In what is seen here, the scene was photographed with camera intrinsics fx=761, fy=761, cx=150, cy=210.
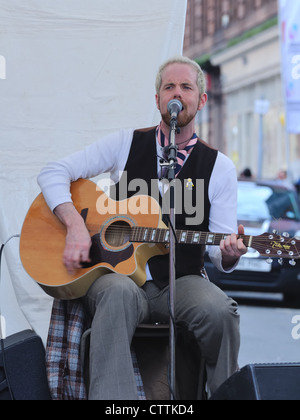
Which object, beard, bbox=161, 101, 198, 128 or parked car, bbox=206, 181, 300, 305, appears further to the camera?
parked car, bbox=206, 181, 300, 305

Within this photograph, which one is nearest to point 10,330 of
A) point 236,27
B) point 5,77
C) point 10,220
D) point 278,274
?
point 10,220

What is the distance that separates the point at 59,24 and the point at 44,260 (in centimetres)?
173

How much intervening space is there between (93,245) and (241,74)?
76.7ft

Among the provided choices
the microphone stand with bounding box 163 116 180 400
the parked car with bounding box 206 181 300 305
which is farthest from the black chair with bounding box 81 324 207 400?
the parked car with bounding box 206 181 300 305

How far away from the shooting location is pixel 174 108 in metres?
3.34

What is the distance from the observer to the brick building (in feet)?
78.1

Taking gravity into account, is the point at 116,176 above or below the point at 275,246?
above

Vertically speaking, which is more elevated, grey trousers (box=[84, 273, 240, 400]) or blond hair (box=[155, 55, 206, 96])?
blond hair (box=[155, 55, 206, 96])

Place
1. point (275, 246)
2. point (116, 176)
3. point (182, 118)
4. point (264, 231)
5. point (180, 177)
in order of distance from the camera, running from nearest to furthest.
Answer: point (275, 246) → point (182, 118) → point (180, 177) → point (116, 176) → point (264, 231)

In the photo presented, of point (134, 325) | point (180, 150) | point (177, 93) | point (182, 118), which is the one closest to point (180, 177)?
point (180, 150)

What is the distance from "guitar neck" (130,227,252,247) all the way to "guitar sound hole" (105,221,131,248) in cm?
5

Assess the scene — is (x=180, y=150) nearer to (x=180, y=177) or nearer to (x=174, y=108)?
(x=180, y=177)

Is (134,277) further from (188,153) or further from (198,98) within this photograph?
(198,98)

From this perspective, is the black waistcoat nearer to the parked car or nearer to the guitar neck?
the guitar neck
